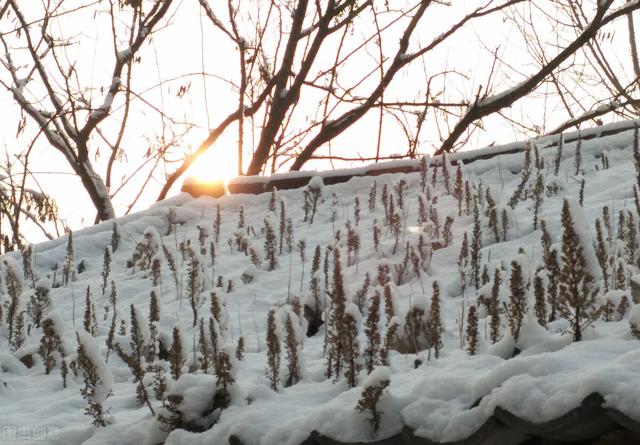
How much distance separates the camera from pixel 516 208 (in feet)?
20.4

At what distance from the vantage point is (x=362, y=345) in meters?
3.67

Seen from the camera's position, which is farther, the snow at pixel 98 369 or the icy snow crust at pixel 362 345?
the snow at pixel 98 369

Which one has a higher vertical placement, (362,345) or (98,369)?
(98,369)

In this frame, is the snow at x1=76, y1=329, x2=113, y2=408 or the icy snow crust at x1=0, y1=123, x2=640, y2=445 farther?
the snow at x1=76, y1=329, x2=113, y2=408

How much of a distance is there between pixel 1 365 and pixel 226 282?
5.03 feet

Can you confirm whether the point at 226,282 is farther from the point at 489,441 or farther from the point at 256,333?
the point at 489,441

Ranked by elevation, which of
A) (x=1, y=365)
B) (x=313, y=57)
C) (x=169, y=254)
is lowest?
(x=1, y=365)

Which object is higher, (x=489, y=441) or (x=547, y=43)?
(x=547, y=43)

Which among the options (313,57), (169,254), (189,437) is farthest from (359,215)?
(313,57)

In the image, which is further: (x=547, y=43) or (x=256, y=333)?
(x=547, y=43)

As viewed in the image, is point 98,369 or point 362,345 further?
point 362,345

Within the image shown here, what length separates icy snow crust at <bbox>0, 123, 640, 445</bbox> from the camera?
84.2 inches

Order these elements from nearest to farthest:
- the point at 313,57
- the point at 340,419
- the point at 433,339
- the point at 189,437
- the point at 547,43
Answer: the point at 340,419
the point at 189,437
the point at 433,339
the point at 313,57
the point at 547,43

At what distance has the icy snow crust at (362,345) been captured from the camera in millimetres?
2139
